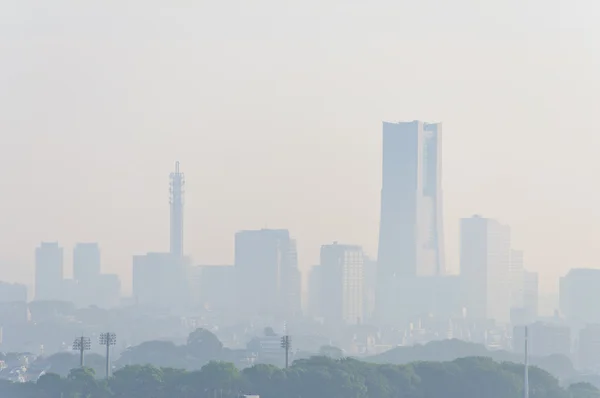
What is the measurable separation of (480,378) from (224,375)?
46.3 ft

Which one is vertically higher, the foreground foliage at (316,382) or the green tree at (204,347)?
the foreground foliage at (316,382)

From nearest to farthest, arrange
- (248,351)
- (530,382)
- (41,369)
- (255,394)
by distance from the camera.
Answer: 1. (255,394)
2. (530,382)
3. (41,369)
4. (248,351)

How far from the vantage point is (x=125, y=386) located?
97.2 m

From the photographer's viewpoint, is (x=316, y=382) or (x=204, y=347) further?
(x=204, y=347)

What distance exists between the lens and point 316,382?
319 feet

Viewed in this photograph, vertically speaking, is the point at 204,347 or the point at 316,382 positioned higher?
the point at 316,382

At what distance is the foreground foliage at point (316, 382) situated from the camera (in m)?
96.2

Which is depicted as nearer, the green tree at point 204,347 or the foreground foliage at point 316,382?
the foreground foliage at point 316,382

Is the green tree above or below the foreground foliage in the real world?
below

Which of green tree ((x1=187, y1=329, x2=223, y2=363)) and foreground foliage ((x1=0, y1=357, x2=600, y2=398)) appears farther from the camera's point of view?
green tree ((x1=187, y1=329, x2=223, y2=363))

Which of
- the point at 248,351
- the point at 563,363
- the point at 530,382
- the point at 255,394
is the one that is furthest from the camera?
the point at 248,351

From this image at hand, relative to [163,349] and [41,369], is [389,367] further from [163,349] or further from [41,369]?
[163,349]

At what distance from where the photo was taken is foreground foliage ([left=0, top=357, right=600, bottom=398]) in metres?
96.2

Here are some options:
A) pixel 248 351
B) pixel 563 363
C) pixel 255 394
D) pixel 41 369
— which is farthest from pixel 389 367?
pixel 248 351
